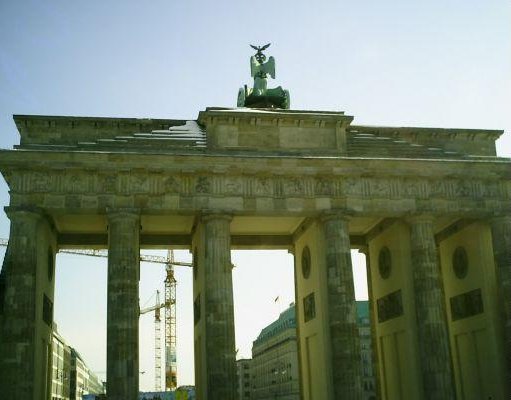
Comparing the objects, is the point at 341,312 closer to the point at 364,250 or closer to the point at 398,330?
the point at 398,330

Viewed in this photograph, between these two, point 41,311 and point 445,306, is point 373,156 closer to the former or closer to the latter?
point 445,306

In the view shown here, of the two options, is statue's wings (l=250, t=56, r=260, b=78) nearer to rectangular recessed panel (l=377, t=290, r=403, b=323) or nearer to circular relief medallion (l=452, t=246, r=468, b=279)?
rectangular recessed panel (l=377, t=290, r=403, b=323)

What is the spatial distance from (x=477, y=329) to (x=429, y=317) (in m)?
4.44

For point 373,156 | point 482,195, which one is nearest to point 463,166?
point 482,195

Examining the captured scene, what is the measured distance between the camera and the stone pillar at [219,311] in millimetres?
30156

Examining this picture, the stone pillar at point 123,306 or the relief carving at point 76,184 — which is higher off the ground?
the relief carving at point 76,184

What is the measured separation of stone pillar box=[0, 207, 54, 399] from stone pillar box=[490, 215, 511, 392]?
23.8 meters

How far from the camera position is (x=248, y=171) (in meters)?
33.1

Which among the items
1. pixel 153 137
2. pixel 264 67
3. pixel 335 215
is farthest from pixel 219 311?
pixel 264 67

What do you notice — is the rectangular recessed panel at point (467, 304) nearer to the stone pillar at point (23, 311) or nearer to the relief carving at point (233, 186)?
the relief carving at point (233, 186)

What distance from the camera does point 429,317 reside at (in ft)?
109

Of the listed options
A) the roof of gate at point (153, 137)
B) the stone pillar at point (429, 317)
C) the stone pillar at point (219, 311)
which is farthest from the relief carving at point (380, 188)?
the stone pillar at point (219, 311)

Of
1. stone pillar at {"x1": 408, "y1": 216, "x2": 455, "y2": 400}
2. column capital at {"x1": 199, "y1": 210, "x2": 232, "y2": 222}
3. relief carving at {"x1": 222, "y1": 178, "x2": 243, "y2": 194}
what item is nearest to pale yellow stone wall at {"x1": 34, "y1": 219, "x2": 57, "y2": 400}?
column capital at {"x1": 199, "y1": 210, "x2": 232, "y2": 222}

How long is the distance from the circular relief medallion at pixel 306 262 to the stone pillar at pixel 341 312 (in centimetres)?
341
